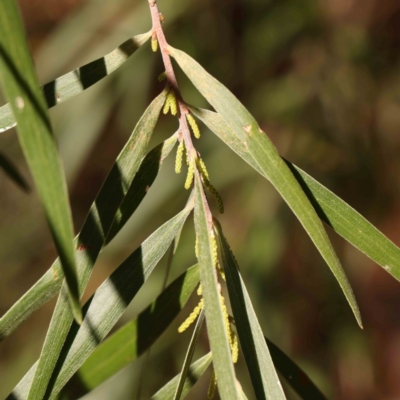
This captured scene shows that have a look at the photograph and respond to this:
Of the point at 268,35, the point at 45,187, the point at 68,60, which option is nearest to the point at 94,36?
the point at 68,60

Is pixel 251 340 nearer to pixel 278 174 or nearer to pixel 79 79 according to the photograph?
pixel 278 174

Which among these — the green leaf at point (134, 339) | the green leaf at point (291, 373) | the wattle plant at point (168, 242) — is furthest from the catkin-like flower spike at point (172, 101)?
the green leaf at point (291, 373)

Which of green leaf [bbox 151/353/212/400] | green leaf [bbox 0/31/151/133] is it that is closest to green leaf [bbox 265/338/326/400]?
green leaf [bbox 151/353/212/400]

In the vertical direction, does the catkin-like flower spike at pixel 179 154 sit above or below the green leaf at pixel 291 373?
above

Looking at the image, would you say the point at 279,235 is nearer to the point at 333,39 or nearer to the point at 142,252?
the point at 333,39

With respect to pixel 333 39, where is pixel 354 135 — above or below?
below

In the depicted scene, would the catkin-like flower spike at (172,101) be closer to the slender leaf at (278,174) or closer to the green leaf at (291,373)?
the slender leaf at (278,174)

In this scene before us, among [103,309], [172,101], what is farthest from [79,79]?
[103,309]
